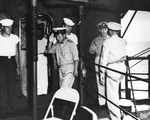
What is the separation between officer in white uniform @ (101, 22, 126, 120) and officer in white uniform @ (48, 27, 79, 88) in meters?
0.94

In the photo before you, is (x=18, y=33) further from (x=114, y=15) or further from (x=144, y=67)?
(x=144, y=67)

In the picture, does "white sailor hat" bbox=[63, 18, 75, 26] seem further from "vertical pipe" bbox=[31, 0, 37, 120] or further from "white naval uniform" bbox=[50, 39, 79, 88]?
"vertical pipe" bbox=[31, 0, 37, 120]

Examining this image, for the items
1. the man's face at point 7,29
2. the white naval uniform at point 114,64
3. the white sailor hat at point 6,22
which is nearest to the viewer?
the white naval uniform at point 114,64

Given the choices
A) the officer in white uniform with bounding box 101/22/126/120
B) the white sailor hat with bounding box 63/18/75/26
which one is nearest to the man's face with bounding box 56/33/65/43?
the white sailor hat with bounding box 63/18/75/26

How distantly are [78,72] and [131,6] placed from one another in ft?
9.13

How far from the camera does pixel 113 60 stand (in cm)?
568

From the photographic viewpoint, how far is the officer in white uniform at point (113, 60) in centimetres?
558

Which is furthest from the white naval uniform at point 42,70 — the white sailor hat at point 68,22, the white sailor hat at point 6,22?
the white sailor hat at point 6,22

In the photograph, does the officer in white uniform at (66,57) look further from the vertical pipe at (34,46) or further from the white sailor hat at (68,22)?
the vertical pipe at (34,46)

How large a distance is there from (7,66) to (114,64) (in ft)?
9.52

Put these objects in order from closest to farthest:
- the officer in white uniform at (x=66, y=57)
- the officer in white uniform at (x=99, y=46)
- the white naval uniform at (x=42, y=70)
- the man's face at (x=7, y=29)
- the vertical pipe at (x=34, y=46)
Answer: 1. the vertical pipe at (x=34, y=46)
2. the man's face at (x=7, y=29)
3. the officer in white uniform at (x=66, y=57)
4. the white naval uniform at (x=42, y=70)
5. the officer in white uniform at (x=99, y=46)

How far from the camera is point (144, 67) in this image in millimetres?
15305

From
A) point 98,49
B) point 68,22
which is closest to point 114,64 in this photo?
point 98,49

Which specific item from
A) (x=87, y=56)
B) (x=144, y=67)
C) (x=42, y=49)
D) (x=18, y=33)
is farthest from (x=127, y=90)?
(x=144, y=67)
